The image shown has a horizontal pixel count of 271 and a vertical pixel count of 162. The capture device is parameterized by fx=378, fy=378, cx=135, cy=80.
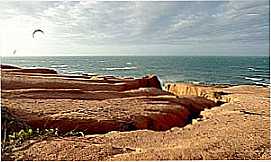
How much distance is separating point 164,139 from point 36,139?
1005mm

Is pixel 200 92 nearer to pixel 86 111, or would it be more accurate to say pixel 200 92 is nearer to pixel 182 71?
pixel 86 111

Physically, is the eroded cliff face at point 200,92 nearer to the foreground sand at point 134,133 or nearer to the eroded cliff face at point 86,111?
the eroded cliff face at point 86,111

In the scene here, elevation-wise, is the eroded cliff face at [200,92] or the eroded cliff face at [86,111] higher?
the eroded cliff face at [86,111]

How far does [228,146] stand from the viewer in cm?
262

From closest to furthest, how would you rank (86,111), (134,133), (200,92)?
1. (134,133)
2. (86,111)
3. (200,92)

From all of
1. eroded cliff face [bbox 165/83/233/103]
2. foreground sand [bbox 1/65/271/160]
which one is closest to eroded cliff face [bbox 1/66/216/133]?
foreground sand [bbox 1/65/271/160]

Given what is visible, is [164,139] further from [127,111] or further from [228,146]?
[127,111]

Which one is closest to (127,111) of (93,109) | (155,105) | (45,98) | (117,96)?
(93,109)

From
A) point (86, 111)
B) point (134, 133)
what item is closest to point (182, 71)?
point (86, 111)

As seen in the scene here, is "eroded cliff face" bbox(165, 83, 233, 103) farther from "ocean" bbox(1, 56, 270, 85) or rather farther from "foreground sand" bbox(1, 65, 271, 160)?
"foreground sand" bbox(1, 65, 271, 160)

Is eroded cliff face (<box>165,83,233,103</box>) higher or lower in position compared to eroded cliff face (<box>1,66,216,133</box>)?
lower

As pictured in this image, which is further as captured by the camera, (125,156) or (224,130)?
(224,130)

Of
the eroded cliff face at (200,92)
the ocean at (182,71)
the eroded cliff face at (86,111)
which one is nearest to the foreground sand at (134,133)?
the eroded cliff face at (86,111)

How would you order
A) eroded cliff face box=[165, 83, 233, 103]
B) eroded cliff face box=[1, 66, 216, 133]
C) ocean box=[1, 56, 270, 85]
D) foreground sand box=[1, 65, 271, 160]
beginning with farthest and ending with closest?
ocean box=[1, 56, 270, 85] → eroded cliff face box=[165, 83, 233, 103] → eroded cliff face box=[1, 66, 216, 133] → foreground sand box=[1, 65, 271, 160]
